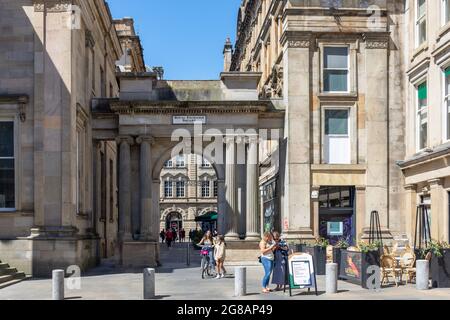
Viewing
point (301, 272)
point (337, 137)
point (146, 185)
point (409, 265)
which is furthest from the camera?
point (337, 137)

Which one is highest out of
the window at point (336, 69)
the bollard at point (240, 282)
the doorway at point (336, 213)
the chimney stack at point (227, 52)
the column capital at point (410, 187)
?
the chimney stack at point (227, 52)

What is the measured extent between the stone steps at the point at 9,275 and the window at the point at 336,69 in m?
14.4

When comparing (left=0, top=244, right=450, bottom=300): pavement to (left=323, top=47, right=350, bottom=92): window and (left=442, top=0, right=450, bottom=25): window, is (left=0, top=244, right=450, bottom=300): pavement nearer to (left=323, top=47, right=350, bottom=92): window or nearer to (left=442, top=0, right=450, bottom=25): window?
(left=323, top=47, right=350, bottom=92): window

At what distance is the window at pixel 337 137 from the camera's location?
3036cm

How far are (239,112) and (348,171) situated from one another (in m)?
5.06

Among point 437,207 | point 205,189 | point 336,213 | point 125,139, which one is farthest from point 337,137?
point 205,189

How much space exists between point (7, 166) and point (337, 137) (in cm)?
1324

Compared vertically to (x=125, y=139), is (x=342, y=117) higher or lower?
higher

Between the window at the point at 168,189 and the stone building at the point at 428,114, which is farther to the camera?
the window at the point at 168,189

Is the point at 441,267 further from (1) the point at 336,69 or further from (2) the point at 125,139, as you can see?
(2) the point at 125,139

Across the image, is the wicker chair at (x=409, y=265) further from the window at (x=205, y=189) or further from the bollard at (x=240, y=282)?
the window at (x=205, y=189)

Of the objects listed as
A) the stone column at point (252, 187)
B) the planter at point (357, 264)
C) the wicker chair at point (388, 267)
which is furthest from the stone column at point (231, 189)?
the wicker chair at point (388, 267)

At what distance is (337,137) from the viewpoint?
99.9 feet
